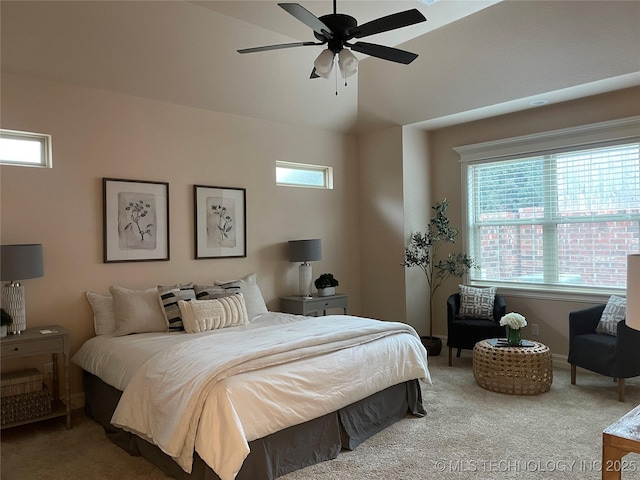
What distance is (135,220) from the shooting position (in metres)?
4.40

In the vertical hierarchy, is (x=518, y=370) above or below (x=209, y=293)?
below

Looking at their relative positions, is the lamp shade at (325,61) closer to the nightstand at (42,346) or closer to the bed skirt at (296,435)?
the bed skirt at (296,435)

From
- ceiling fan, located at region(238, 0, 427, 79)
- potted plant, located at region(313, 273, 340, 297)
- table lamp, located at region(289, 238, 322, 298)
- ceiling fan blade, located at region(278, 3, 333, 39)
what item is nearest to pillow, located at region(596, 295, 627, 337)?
potted plant, located at region(313, 273, 340, 297)

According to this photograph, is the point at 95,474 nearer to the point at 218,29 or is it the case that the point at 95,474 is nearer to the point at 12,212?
the point at 12,212

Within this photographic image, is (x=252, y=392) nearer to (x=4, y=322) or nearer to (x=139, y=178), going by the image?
(x=4, y=322)

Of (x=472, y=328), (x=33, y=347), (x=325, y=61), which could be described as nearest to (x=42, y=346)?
(x=33, y=347)

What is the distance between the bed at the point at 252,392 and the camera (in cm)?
252

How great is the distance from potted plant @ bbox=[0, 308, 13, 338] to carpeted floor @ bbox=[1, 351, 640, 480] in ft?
2.57

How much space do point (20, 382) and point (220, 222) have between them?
2.28 metres

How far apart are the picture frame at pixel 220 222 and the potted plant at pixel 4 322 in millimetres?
1753

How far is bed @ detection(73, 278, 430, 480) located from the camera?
8.25 feet

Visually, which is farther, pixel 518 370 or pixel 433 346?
→ pixel 433 346

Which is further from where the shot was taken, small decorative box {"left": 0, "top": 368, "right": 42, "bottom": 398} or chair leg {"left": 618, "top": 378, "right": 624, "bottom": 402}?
chair leg {"left": 618, "top": 378, "right": 624, "bottom": 402}

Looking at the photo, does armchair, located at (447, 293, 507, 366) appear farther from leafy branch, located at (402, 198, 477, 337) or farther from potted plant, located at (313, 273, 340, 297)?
potted plant, located at (313, 273, 340, 297)
